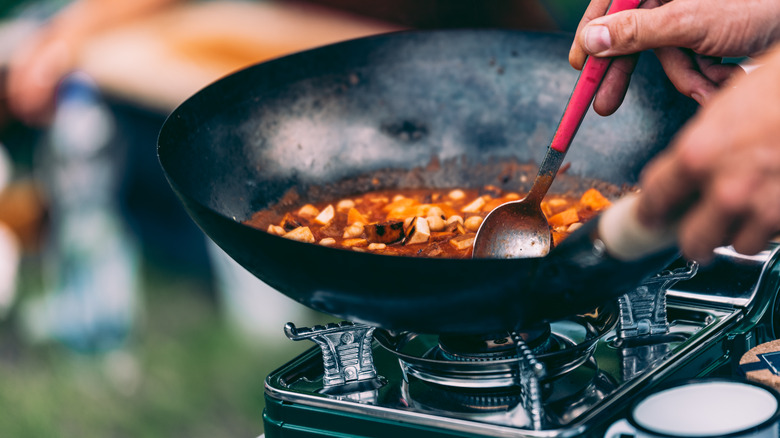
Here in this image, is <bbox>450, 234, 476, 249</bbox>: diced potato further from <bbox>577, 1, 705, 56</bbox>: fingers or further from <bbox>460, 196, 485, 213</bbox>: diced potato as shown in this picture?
<bbox>577, 1, 705, 56</bbox>: fingers

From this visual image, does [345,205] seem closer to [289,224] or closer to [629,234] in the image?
[289,224]

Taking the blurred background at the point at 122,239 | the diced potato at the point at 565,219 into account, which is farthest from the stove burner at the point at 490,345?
the blurred background at the point at 122,239

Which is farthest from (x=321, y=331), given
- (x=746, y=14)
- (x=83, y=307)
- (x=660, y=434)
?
(x=83, y=307)

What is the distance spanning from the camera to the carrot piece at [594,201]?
145 cm

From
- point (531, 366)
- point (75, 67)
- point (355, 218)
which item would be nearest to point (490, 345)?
point (531, 366)

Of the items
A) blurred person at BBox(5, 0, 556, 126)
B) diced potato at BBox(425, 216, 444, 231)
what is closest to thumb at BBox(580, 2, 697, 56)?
diced potato at BBox(425, 216, 444, 231)

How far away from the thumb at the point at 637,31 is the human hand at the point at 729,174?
0.46 m

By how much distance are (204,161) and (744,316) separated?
902mm

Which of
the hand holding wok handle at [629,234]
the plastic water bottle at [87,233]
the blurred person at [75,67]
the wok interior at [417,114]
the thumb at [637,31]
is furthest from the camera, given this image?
the plastic water bottle at [87,233]

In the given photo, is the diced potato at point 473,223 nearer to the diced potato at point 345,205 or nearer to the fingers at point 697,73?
the diced potato at point 345,205

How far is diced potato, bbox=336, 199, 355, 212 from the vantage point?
5.12ft

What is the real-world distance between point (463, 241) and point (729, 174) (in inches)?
24.9

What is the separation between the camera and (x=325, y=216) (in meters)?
1.47

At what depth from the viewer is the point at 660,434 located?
0.95m
